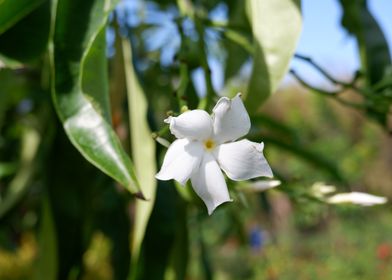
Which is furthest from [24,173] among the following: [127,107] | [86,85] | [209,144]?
[209,144]

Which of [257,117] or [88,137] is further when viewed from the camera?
[257,117]

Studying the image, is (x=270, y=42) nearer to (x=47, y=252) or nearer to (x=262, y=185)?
(x=262, y=185)

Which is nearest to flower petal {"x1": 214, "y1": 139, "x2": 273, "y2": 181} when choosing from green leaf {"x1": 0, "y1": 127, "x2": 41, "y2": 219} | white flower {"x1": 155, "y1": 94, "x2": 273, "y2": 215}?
white flower {"x1": 155, "y1": 94, "x2": 273, "y2": 215}

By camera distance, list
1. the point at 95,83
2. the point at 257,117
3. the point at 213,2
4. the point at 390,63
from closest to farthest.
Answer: the point at 95,83, the point at 390,63, the point at 257,117, the point at 213,2

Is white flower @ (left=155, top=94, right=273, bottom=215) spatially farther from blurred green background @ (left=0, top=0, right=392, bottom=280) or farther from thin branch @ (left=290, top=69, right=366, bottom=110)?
thin branch @ (left=290, top=69, right=366, bottom=110)

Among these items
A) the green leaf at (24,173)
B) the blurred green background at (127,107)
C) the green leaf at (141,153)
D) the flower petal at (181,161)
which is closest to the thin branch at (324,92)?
the blurred green background at (127,107)

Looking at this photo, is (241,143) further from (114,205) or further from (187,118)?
(114,205)

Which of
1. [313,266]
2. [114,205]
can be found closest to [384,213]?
[313,266]
